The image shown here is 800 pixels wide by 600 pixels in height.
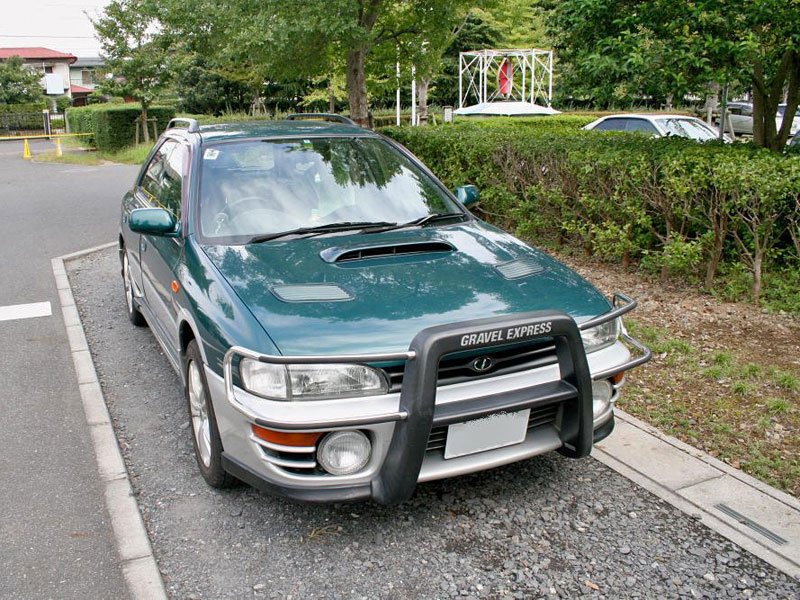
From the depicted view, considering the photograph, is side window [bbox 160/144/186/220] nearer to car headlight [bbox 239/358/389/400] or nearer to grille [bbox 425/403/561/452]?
car headlight [bbox 239/358/389/400]

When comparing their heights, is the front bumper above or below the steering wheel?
below

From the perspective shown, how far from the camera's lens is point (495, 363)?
10.5ft

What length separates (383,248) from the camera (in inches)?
154

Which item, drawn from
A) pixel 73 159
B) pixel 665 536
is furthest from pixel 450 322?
pixel 73 159

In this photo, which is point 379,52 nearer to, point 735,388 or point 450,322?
point 735,388

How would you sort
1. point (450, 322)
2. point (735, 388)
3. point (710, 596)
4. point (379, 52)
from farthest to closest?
point (379, 52) < point (735, 388) < point (450, 322) < point (710, 596)

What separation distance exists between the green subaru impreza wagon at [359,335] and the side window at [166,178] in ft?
0.28

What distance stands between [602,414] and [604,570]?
74 centimetres

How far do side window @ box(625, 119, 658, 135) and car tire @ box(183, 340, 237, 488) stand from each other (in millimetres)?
12202

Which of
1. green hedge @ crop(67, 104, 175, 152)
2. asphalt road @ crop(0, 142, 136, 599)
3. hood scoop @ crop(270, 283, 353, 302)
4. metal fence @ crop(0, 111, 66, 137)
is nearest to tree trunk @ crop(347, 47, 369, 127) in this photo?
asphalt road @ crop(0, 142, 136, 599)

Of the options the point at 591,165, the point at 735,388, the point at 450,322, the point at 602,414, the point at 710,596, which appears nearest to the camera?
the point at 710,596

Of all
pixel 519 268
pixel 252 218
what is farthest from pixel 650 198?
pixel 252 218

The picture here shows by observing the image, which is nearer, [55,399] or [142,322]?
[55,399]

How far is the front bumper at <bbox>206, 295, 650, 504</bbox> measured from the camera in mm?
2934
